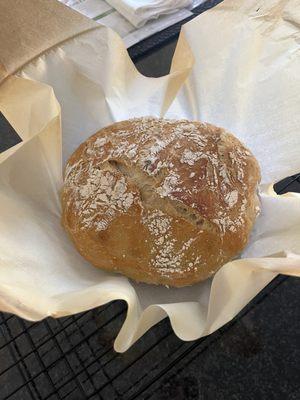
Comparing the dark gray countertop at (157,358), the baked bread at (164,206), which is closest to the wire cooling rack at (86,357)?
the dark gray countertop at (157,358)

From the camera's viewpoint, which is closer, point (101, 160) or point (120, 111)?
point (101, 160)

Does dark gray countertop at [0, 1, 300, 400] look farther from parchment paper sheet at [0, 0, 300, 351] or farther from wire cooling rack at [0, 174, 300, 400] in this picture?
parchment paper sheet at [0, 0, 300, 351]

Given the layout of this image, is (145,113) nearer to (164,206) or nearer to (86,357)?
(164,206)

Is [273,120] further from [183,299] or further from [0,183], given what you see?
[0,183]

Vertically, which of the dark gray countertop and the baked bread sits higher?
the baked bread

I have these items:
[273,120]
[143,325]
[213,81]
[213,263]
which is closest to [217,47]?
[213,81]

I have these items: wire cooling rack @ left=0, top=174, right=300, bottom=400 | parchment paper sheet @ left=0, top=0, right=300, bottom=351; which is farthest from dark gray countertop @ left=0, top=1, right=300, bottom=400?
parchment paper sheet @ left=0, top=0, right=300, bottom=351
